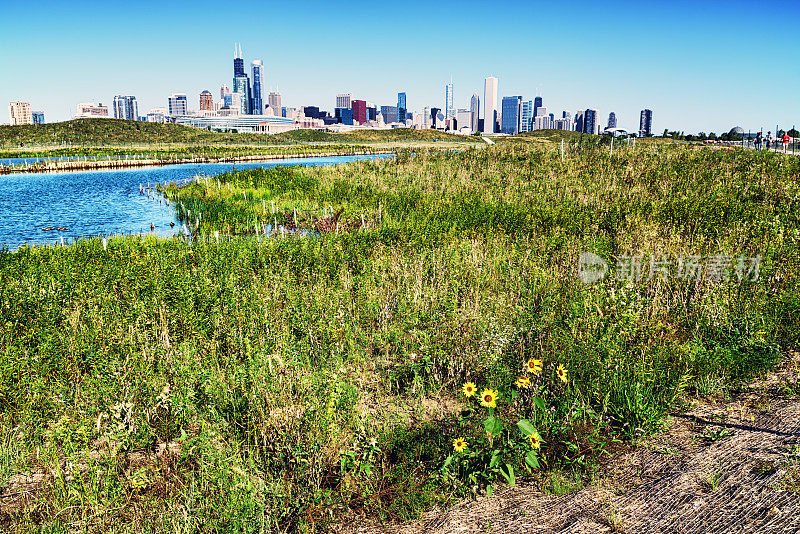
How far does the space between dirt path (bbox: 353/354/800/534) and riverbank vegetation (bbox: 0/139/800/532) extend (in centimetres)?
20

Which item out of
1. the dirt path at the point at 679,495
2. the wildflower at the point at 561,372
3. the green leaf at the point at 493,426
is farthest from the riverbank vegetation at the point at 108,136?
the dirt path at the point at 679,495

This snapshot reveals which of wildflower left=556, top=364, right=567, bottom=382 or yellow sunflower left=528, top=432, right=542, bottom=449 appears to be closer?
yellow sunflower left=528, top=432, right=542, bottom=449

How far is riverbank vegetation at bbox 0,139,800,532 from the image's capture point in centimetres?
383

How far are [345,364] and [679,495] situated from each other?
3.30 metres

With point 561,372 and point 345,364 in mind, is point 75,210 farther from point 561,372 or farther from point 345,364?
point 561,372

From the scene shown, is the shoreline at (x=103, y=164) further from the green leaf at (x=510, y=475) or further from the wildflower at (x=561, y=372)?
the green leaf at (x=510, y=475)

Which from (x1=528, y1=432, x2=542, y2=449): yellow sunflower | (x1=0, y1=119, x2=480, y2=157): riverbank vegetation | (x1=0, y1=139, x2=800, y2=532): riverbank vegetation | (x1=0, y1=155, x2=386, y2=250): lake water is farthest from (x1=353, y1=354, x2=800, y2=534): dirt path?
(x1=0, y1=119, x2=480, y2=157): riverbank vegetation

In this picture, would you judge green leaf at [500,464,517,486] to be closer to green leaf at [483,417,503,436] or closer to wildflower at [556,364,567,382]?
green leaf at [483,417,503,436]

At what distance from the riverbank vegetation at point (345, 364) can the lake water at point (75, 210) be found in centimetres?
781

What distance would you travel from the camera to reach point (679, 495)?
141 inches

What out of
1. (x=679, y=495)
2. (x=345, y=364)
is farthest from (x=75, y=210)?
(x=679, y=495)

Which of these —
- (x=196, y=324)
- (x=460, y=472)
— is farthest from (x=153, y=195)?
(x=460, y=472)

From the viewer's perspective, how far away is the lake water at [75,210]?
19328 millimetres

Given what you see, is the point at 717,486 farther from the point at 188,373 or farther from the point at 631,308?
the point at 188,373
